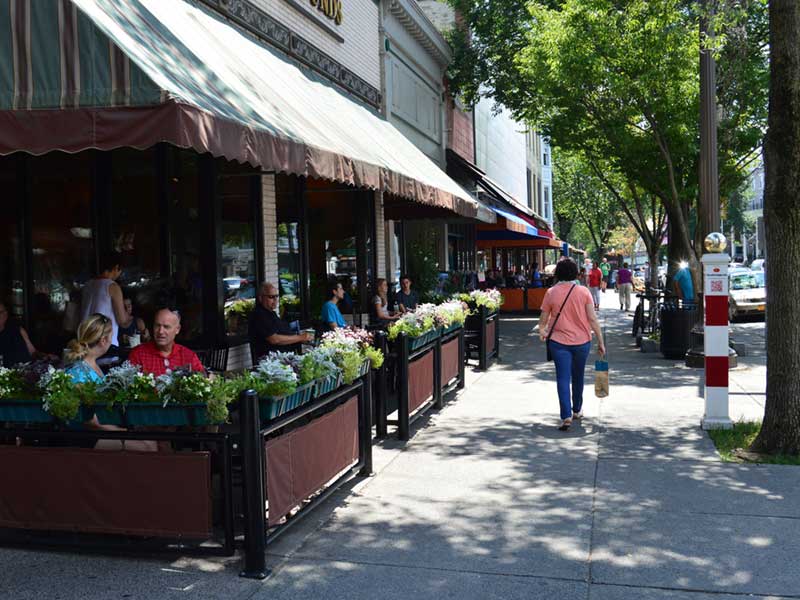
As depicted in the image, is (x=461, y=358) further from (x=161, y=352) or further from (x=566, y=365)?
(x=161, y=352)

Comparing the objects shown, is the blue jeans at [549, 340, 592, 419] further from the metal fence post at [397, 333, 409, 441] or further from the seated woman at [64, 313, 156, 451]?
the seated woman at [64, 313, 156, 451]

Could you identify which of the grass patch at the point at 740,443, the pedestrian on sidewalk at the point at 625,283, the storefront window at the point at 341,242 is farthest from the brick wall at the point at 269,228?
the pedestrian on sidewalk at the point at 625,283

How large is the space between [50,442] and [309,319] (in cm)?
721

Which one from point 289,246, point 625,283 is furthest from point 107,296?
point 625,283

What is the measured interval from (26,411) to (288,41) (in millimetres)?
8001

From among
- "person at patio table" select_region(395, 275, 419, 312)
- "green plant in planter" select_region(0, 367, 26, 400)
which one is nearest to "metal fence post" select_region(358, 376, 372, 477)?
"green plant in planter" select_region(0, 367, 26, 400)

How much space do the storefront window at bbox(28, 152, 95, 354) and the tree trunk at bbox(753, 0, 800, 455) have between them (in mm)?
6381

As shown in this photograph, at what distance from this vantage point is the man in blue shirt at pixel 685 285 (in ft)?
46.5

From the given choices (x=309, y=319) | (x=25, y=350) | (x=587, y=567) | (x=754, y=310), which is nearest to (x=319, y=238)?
(x=309, y=319)

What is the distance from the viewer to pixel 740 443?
24.9 feet

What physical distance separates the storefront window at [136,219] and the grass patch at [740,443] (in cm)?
564

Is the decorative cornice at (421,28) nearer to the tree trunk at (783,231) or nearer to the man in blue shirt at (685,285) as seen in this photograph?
the man in blue shirt at (685,285)

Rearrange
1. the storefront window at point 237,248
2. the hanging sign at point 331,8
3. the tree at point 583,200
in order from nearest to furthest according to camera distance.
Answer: the storefront window at point 237,248
the hanging sign at point 331,8
the tree at point 583,200

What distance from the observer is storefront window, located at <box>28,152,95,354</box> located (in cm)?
853
